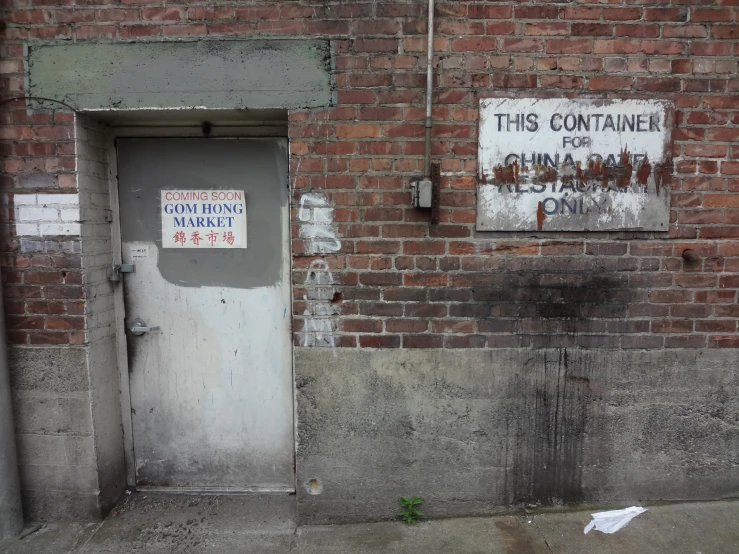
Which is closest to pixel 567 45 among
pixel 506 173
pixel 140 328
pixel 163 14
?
pixel 506 173

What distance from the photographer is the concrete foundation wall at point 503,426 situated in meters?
2.86

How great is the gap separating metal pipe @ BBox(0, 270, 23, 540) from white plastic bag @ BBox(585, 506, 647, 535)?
10.9ft

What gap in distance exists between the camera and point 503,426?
114 inches

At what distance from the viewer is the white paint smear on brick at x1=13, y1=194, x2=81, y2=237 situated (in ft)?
9.19

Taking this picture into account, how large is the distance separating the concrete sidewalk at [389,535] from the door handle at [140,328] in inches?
45.1

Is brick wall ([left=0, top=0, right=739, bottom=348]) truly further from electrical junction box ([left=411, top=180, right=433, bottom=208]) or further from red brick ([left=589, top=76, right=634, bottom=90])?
electrical junction box ([left=411, top=180, right=433, bottom=208])

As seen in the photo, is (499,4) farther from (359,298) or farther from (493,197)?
(359,298)

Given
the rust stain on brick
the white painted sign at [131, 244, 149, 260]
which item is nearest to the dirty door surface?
the white painted sign at [131, 244, 149, 260]

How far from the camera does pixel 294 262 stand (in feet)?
9.16

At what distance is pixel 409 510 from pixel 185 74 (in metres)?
2.84

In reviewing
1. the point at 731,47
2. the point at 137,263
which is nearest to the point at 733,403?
the point at 731,47

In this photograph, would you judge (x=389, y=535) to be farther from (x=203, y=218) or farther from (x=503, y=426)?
(x=203, y=218)

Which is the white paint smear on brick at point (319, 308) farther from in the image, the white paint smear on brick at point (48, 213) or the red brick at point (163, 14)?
the red brick at point (163, 14)

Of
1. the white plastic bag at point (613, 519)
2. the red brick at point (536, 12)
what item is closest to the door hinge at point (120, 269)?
the red brick at point (536, 12)
